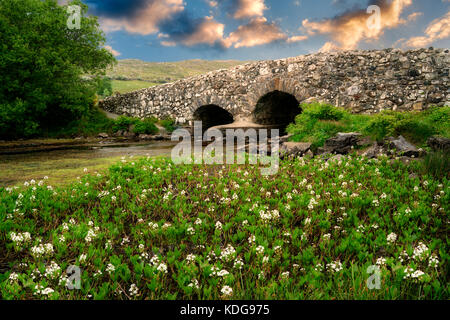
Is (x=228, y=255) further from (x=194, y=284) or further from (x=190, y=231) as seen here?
(x=190, y=231)

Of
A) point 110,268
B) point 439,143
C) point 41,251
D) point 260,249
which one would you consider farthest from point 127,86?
point 260,249

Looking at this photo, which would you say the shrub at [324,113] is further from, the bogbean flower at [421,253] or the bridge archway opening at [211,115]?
the bridge archway opening at [211,115]

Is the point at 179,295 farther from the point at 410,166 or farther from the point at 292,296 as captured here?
the point at 410,166

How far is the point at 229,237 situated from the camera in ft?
11.8

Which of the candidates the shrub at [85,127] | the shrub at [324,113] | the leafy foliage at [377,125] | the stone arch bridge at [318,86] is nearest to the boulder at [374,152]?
the leafy foliage at [377,125]

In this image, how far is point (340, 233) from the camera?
3711 mm

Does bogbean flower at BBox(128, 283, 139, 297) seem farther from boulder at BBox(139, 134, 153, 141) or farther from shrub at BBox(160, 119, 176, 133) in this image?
shrub at BBox(160, 119, 176, 133)

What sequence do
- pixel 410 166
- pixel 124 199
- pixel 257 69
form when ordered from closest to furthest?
pixel 124 199, pixel 410 166, pixel 257 69

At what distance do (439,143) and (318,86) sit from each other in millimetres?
11314

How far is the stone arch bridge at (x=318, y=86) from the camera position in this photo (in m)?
14.5

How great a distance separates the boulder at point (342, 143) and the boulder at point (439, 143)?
226cm

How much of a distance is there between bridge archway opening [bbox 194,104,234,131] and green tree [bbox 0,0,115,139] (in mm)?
9631

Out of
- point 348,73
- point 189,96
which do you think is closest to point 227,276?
point 348,73
